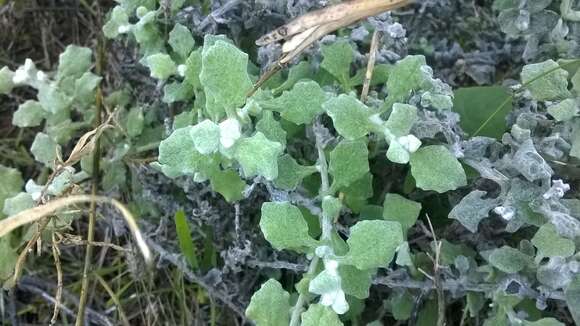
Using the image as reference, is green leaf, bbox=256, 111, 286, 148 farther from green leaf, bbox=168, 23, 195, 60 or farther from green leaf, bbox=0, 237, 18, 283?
green leaf, bbox=0, 237, 18, 283

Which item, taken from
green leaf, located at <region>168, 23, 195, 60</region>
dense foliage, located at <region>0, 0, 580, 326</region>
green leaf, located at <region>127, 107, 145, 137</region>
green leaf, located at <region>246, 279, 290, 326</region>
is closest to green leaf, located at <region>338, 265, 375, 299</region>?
dense foliage, located at <region>0, 0, 580, 326</region>

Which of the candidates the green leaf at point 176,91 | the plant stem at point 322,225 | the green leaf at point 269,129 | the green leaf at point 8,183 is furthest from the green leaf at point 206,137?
the green leaf at point 8,183

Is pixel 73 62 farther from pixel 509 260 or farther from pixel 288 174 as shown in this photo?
pixel 509 260

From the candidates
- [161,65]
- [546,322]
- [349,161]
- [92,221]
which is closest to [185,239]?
[92,221]

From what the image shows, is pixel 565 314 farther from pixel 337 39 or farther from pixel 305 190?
pixel 337 39

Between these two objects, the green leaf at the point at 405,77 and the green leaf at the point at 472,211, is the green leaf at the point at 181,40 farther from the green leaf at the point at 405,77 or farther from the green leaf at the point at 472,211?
the green leaf at the point at 472,211
